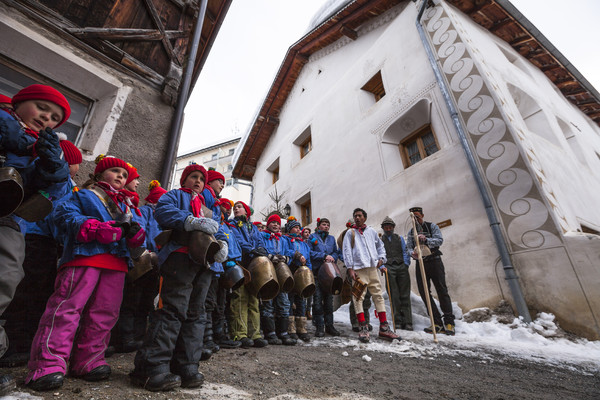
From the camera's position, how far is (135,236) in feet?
6.09

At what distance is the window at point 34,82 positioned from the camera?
131 inches

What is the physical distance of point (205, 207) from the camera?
2.29 metres

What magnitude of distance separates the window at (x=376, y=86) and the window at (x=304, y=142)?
127 inches

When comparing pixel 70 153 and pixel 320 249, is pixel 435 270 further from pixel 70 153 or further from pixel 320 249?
pixel 70 153

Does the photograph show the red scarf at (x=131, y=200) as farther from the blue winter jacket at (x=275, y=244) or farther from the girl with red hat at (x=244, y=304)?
the blue winter jacket at (x=275, y=244)

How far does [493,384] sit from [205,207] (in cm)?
270

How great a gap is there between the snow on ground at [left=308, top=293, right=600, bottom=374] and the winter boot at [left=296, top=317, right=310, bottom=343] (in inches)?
5.1

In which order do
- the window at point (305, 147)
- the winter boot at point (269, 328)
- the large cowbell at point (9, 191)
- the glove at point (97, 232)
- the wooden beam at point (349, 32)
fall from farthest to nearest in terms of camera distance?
the window at point (305, 147), the wooden beam at point (349, 32), the winter boot at point (269, 328), the glove at point (97, 232), the large cowbell at point (9, 191)

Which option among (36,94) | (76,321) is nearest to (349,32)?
(36,94)

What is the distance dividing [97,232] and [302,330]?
3.06 m

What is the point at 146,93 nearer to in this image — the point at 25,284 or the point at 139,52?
the point at 139,52

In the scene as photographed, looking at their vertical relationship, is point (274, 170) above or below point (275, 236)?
above

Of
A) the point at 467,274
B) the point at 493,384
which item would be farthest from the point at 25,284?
the point at 467,274


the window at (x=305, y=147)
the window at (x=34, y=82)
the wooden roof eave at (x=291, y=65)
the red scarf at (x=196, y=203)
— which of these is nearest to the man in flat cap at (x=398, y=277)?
the red scarf at (x=196, y=203)
